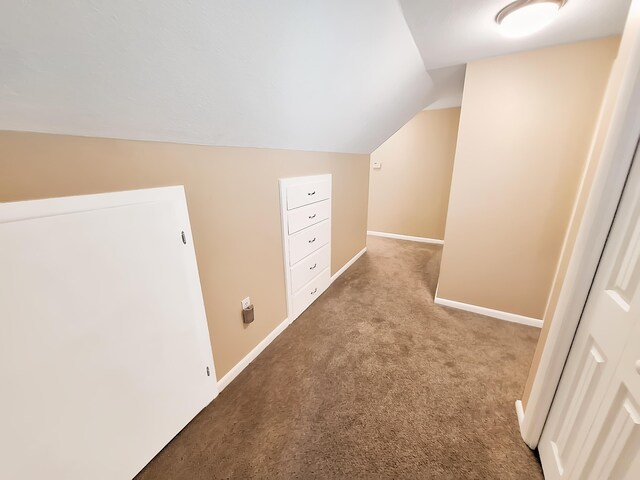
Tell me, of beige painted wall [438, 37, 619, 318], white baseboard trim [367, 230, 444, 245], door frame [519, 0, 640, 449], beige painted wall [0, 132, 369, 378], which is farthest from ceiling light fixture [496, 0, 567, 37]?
white baseboard trim [367, 230, 444, 245]

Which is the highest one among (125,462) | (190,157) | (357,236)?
(190,157)

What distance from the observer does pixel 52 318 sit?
2.63 feet

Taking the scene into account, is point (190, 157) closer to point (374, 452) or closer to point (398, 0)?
point (398, 0)

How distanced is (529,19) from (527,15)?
0.05 meters

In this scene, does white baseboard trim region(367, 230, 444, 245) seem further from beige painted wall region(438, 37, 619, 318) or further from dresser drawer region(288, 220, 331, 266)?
dresser drawer region(288, 220, 331, 266)

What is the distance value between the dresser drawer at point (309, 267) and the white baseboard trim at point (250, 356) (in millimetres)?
337

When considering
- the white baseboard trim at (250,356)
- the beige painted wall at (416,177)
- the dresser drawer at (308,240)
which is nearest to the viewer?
the white baseboard trim at (250,356)

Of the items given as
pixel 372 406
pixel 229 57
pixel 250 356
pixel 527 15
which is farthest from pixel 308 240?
pixel 527 15

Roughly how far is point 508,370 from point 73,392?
2369 millimetres

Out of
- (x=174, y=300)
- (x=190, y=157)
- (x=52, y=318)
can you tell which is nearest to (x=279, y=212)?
(x=190, y=157)

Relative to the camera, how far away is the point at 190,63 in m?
0.87

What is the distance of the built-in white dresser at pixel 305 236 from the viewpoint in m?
1.96

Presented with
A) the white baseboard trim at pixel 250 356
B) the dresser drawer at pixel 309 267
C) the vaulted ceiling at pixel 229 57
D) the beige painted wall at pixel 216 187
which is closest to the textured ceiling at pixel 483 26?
the vaulted ceiling at pixel 229 57

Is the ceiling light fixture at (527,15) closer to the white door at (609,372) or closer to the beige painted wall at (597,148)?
the beige painted wall at (597,148)
